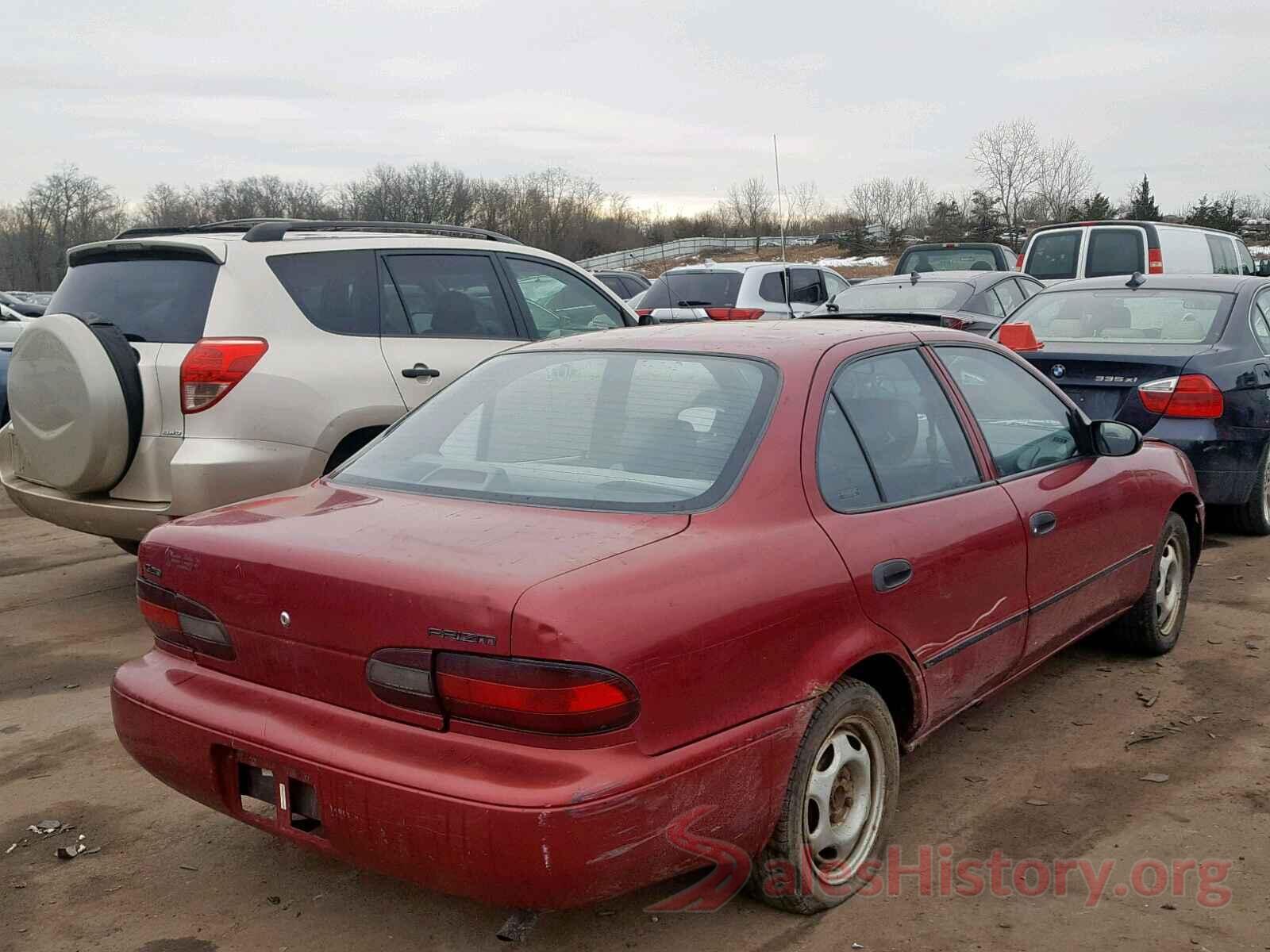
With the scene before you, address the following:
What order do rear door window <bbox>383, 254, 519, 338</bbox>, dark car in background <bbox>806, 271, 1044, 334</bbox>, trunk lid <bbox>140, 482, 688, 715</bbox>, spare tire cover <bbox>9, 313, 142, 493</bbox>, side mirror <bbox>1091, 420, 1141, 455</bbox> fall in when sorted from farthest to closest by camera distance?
dark car in background <bbox>806, 271, 1044, 334</bbox> → rear door window <bbox>383, 254, 519, 338</bbox> → spare tire cover <bbox>9, 313, 142, 493</bbox> → side mirror <bbox>1091, 420, 1141, 455</bbox> → trunk lid <bbox>140, 482, 688, 715</bbox>

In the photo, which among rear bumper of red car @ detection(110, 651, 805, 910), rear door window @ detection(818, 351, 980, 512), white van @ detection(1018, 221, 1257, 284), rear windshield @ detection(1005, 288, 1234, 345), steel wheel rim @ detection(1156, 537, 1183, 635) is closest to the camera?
rear bumper of red car @ detection(110, 651, 805, 910)

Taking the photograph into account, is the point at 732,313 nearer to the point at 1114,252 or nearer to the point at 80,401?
the point at 1114,252

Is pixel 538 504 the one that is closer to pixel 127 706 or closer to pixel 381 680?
pixel 381 680

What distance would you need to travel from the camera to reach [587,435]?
3.45 metres

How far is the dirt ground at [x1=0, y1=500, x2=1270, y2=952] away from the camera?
3.07 metres

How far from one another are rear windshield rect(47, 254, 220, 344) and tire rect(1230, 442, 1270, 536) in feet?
19.3

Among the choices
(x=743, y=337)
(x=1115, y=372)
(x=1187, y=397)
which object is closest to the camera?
(x=743, y=337)

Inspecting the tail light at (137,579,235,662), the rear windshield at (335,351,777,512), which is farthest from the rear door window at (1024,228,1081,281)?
the tail light at (137,579,235,662)

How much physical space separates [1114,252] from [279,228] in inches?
440

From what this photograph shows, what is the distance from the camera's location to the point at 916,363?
155 inches

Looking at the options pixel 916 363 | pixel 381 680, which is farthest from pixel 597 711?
pixel 916 363

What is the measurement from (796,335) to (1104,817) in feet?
5.63

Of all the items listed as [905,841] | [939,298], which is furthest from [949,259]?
[905,841]

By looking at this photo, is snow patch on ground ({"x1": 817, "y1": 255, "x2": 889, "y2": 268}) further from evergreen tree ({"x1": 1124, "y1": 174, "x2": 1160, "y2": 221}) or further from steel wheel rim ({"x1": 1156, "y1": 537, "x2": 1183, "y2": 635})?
steel wheel rim ({"x1": 1156, "y1": 537, "x2": 1183, "y2": 635})
